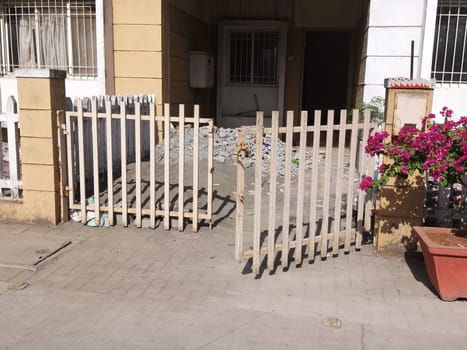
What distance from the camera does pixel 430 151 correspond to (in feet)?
13.0

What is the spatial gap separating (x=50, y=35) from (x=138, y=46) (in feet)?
6.60

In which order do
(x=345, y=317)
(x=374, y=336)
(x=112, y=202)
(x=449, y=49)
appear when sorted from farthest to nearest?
(x=449, y=49)
(x=112, y=202)
(x=345, y=317)
(x=374, y=336)

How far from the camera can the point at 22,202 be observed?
5.68 metres

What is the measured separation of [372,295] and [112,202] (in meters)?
A: 3.08

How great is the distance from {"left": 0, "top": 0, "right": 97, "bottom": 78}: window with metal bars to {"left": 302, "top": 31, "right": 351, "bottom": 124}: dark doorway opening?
7478 mm

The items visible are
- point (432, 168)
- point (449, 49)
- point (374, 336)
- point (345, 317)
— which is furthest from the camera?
point (449, 49)

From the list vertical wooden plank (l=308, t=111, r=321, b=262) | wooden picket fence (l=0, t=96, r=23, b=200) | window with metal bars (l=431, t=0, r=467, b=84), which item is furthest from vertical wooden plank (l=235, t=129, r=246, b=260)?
window with metal bars (l=431, t=0, r=467, b=84)

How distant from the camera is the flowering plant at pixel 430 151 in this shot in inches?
153

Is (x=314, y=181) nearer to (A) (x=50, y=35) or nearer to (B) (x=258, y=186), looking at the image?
(B) (x=258, y=186)

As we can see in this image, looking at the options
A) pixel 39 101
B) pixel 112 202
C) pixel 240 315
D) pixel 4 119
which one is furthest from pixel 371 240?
pixel 4 119

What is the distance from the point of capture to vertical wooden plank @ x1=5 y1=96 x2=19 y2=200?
556 centimetres

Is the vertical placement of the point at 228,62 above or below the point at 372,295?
above

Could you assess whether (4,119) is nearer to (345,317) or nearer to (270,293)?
(270,293)

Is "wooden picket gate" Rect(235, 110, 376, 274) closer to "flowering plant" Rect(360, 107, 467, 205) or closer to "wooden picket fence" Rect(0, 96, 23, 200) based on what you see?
"flowering plant" Rect(360, 107, 467, 205)
